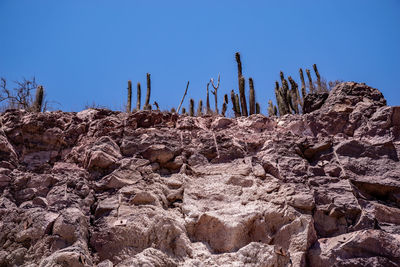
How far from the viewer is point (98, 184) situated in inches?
246

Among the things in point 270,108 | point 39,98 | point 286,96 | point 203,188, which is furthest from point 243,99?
point 203,188

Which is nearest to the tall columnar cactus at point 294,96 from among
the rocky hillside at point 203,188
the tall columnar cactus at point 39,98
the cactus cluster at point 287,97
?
the cactus cluster at point 287,97

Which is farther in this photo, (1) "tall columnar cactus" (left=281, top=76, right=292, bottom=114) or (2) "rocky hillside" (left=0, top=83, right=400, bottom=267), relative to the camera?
(1) "tall columnar cactus" (left=281, top=76, right=292, bottom=114)

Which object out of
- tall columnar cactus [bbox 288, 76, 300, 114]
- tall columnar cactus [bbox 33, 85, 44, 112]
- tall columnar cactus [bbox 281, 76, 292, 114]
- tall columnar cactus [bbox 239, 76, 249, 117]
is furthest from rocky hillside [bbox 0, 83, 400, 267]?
tall columnar cactus [bbox 288, 76, 300, 114]

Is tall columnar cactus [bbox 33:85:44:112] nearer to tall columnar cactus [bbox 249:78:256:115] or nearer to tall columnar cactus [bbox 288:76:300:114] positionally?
tall columnar cactus [bbox 249:78:256:115]

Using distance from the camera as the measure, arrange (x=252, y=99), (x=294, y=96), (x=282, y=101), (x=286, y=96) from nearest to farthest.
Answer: (x=252, y=99), (x=282, y=101), (x=286, y=96), (x=294, y=96)

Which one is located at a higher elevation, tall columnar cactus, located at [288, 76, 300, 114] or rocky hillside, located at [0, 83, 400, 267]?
tall columnar cactus, located at [288, 76, 300, 114]

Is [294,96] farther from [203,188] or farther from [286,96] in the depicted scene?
[203,188]

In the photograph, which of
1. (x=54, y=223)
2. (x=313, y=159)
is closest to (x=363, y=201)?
(x=313, y=159)

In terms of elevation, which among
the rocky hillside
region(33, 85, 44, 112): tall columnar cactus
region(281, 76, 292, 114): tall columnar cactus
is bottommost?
the rocky hillside

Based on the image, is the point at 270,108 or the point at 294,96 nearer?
the point at 294,96

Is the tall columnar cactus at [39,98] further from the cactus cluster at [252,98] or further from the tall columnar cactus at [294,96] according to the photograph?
the tall columnar cactus at [294,96]

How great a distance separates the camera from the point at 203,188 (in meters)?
6.29

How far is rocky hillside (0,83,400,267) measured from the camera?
5289 mm
